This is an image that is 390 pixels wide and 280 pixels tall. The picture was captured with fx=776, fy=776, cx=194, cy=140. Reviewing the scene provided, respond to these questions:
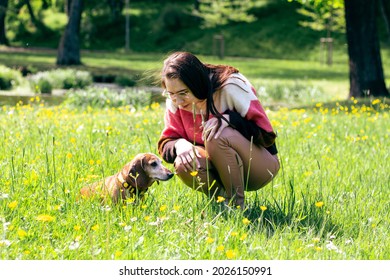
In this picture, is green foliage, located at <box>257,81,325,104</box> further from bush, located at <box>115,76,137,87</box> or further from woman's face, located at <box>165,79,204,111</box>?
woman's face, located at <box>165,79,204,111</box>

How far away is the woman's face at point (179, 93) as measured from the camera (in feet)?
16.7

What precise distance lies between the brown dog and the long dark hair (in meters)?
0.50

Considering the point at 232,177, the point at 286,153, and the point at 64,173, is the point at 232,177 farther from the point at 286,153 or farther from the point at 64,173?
the point at 286,153

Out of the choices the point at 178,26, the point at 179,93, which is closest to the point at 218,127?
the point at 179,93

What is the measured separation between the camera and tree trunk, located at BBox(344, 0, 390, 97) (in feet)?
55.1

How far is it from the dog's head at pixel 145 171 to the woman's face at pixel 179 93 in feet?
1.47

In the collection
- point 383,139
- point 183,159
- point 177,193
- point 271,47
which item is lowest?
point 271,47

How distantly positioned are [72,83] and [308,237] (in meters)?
19.3

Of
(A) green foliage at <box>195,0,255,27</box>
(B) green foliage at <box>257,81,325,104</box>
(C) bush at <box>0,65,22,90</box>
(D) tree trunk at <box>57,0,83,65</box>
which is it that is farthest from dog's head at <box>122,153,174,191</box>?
(A) green foliage at <box>195,0,255,27</box>

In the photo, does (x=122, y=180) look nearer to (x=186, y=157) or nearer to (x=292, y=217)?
(x=186, y=157)

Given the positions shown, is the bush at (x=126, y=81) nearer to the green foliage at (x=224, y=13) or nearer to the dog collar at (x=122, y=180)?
the green foliage at (x=224, y=13)

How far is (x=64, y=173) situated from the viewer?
5879 millimetres
